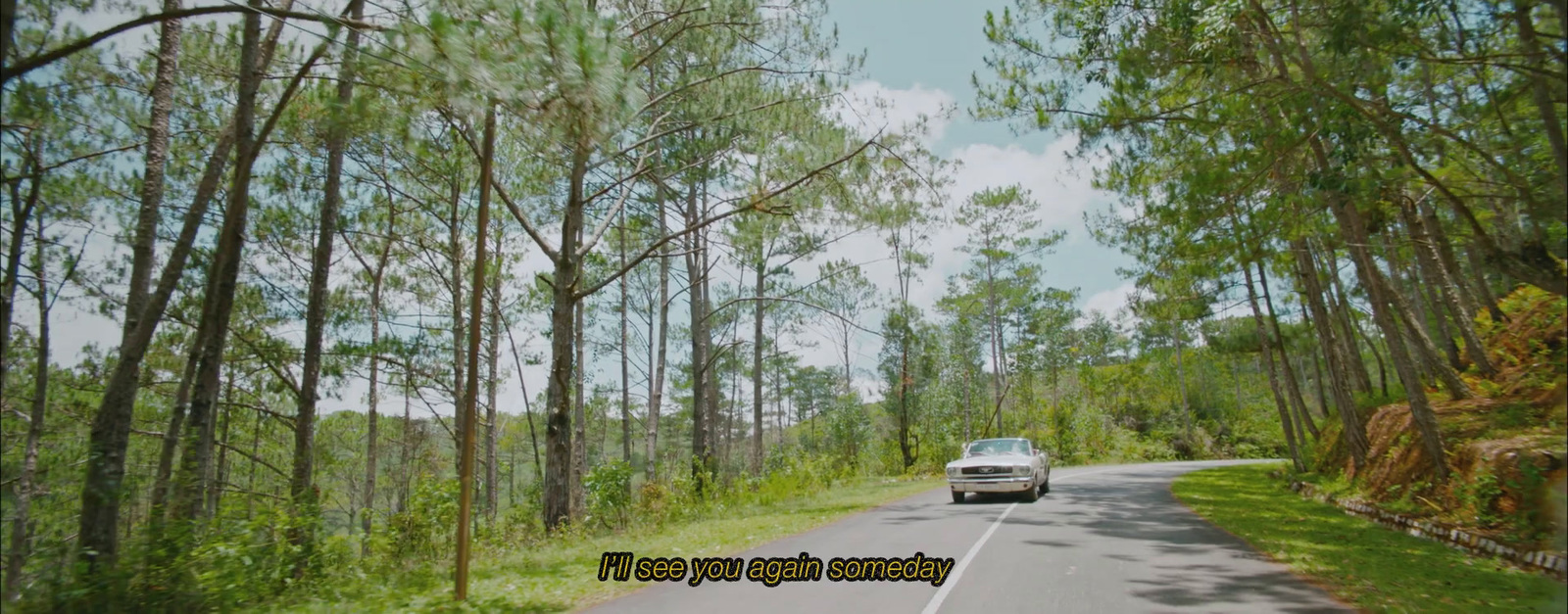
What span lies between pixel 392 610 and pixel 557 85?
4.57 m

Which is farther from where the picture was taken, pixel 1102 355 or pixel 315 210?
pixel 1102 355

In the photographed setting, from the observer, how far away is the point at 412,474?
28453 millimetres

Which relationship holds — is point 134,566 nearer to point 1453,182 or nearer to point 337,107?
point 337,107

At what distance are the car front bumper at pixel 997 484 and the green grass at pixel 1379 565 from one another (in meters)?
3.05

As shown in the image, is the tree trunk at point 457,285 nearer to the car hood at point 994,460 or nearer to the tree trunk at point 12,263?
the tree trunk at point 12,263

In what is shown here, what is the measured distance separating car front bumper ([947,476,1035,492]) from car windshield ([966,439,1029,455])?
3.17 ft

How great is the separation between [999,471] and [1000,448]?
3.96 ft

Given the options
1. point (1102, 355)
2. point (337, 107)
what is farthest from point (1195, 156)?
point (1102, 355)

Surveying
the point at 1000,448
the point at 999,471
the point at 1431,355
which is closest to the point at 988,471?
the point at 999,471

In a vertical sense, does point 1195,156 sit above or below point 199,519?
above

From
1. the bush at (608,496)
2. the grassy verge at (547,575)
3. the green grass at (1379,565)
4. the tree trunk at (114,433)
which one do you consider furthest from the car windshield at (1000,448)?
the tree trunk at (114,433)

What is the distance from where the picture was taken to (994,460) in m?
15.8

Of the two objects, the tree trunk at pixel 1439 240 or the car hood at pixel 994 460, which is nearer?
the tree trunk at pixel 1439 240

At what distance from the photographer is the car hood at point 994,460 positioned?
15.6 m
